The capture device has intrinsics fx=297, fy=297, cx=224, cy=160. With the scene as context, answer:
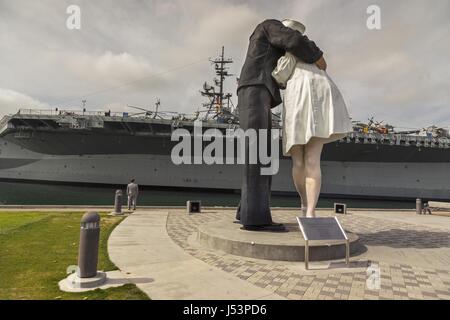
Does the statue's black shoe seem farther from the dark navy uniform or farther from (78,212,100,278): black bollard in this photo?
(78,212,100,278): black bollard

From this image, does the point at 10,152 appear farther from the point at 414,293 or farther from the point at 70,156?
the point at 414,293

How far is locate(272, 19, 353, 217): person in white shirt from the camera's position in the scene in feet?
28.3

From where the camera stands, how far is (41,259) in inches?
265

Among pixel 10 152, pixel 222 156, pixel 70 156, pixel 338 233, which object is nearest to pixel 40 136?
pixel 70 156

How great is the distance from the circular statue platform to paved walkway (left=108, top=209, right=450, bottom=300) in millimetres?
238

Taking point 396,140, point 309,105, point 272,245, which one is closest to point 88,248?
point 272,245

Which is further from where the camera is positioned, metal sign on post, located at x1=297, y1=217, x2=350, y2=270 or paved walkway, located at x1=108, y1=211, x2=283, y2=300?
metal sign on post, located at x1=297, y1=217, x2=350, y2=270

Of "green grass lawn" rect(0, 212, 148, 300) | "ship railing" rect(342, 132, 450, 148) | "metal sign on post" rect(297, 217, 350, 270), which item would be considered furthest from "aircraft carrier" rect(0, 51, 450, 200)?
"metal sign on post" rect(297, 217, 350, 270)

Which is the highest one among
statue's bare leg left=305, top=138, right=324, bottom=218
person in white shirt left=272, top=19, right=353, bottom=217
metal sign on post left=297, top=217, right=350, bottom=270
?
person in white shirt left=272, top=19, right=353, bottom=217

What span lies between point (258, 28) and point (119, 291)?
8365 mm

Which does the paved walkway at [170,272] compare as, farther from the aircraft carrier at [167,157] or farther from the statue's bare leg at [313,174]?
the aircraft carrier at [167,157]

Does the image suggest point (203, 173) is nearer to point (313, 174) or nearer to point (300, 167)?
point (300, 167)

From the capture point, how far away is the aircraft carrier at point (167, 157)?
37.0 m

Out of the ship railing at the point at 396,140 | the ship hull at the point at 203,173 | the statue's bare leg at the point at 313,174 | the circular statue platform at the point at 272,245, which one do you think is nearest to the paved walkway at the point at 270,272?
the circular statue platform at the point at 272,245
